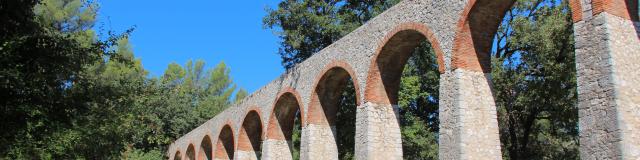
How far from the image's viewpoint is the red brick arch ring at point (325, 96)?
14.9 meters

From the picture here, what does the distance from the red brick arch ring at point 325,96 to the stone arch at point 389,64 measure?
7.01 ft

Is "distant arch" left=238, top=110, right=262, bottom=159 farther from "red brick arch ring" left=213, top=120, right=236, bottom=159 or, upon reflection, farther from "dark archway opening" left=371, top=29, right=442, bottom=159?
"dark archway opening" left=371, top=29, right=442, bottom=159

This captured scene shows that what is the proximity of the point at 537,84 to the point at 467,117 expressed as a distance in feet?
Result: 24.1

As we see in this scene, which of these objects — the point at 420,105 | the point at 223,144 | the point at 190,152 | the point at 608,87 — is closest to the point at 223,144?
the point at 223,144

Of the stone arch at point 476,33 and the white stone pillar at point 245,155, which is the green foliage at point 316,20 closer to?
the white stone pillar at point 245,155

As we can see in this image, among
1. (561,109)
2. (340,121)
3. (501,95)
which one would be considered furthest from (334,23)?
(561,109)

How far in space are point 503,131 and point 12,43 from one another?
46.4 feet

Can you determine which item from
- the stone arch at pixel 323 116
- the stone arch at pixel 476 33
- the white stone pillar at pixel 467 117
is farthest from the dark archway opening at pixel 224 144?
the stone arch at pixel 476 33

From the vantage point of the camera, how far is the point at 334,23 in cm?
2247

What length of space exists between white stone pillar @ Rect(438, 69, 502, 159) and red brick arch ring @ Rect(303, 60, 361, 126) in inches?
191

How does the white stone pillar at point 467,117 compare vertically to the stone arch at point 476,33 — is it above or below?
below

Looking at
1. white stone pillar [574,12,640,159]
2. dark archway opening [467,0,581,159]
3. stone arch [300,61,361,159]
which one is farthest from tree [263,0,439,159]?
white stone pillar [574,12,640,159]

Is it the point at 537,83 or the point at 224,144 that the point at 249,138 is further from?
the point at 537,83

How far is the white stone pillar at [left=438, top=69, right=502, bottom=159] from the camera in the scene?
959cm
